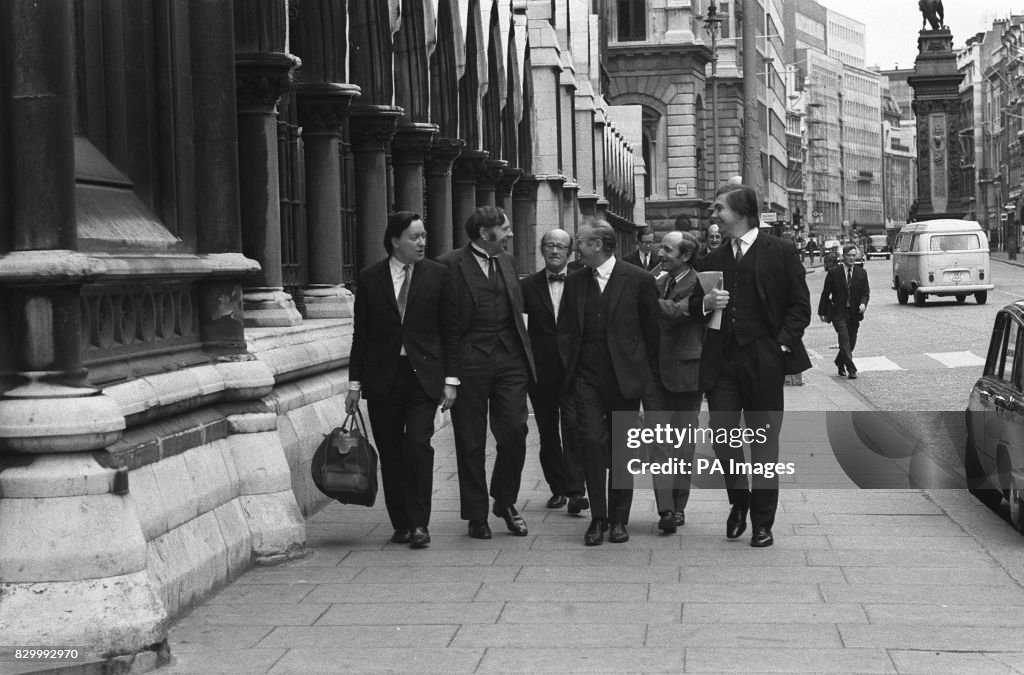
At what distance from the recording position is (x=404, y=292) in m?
9.55

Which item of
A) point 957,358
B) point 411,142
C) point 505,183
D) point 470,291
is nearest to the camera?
point 470,291

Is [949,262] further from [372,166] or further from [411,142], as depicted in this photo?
[372,166]

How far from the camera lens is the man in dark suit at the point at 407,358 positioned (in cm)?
947

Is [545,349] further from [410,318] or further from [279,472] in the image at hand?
[279,472]

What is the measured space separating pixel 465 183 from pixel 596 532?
11811 millimetres

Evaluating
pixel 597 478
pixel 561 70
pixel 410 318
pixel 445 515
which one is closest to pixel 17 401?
pixel 410 318

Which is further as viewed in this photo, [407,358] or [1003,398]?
[1003,398]

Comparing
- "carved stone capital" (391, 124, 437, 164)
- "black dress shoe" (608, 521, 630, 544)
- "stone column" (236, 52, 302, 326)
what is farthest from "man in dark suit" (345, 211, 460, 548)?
"carved stone capital" (391, 124, 437, 164)

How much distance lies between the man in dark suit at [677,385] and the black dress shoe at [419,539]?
133 centimetres

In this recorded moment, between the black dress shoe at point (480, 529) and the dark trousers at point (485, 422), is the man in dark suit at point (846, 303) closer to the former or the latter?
the dark trousers at point (485, 422)

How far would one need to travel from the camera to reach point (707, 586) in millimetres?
8102

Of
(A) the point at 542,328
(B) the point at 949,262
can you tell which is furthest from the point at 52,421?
(B) the point at 949,262

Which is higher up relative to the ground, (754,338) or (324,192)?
(324,192)

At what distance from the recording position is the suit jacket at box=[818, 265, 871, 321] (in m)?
23.1
